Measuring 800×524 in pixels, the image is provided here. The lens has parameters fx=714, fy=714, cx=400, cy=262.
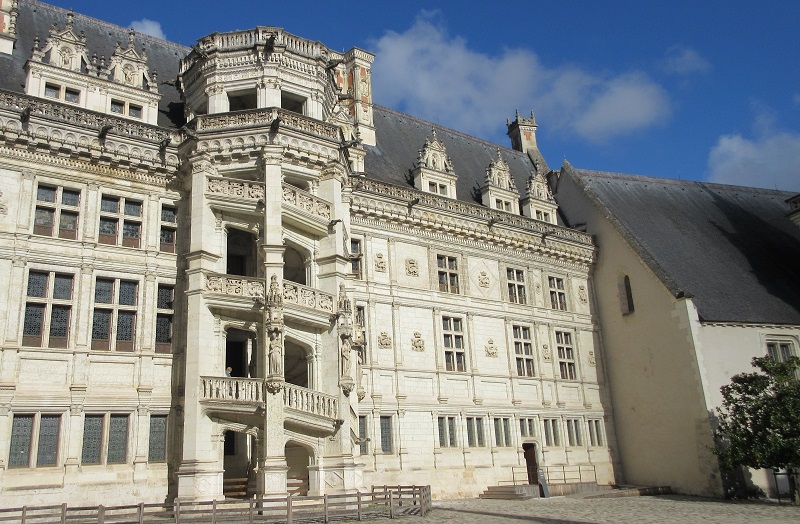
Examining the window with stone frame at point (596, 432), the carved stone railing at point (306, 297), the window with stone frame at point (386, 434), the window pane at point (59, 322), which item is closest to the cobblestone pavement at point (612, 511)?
the window with stone frame at point (386, 434)

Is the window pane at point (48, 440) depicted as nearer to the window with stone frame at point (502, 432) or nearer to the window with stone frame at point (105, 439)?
the window with stone frame at point (105, 439)

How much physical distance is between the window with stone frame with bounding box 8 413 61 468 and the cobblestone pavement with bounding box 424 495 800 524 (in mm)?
9794

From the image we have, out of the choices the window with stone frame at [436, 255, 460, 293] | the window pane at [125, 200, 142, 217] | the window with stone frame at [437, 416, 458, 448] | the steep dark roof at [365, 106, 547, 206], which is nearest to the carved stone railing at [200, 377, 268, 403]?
the window pane at [125, 200, 142, 217]

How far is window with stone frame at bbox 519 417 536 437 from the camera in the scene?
27688 mm

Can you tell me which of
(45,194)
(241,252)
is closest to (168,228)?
(241,252)

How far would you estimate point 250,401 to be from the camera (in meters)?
19.1

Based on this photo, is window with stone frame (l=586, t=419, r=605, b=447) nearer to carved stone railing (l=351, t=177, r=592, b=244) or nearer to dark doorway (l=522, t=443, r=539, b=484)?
dark doorway (l=522, t=443, r=539, b=484)

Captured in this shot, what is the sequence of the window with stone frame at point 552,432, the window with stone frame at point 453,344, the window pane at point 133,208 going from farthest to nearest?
the window with stone frame at point 552,432 → the window with stone frame at point 453,344 → the window pane at point 133,208

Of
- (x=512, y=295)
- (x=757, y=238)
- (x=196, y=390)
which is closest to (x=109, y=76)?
(x=196, y=390)

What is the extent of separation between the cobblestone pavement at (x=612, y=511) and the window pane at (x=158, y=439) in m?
7.60

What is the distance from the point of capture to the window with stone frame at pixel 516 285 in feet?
97.0

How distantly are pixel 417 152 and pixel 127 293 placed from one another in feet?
50.9

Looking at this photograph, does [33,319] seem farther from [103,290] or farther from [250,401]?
[250,401]

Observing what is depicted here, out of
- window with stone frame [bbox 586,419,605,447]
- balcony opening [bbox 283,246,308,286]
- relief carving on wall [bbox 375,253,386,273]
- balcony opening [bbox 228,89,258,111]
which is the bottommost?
window with stone frame [bbox 586,419,605,447]
